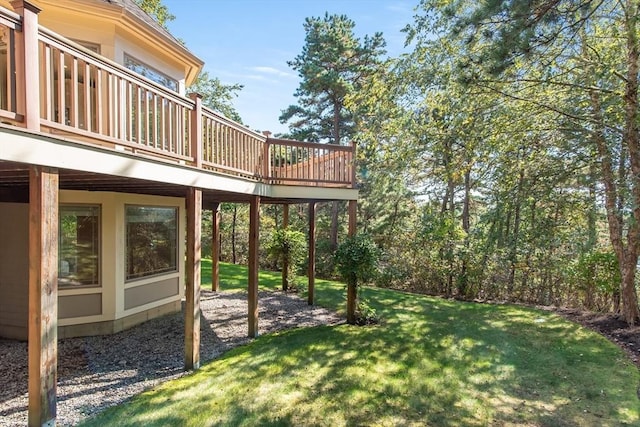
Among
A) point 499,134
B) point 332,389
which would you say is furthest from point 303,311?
point 499,134

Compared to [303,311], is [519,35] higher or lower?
higher

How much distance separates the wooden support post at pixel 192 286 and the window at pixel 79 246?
254 centimetres

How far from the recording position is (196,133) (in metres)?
5.25

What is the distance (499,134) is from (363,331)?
16.4ft

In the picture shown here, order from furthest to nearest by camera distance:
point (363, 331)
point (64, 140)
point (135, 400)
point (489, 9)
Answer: point (363, 331) < point (489, 9) < point (135, 400) < point (64, 140)

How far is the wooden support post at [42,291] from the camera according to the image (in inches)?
123

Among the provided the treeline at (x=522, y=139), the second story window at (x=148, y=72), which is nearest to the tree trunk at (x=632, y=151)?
the treeline at (x=522, y=139)

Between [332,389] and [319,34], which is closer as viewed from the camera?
[332,389]

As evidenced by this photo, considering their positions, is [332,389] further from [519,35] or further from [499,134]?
[499,134]

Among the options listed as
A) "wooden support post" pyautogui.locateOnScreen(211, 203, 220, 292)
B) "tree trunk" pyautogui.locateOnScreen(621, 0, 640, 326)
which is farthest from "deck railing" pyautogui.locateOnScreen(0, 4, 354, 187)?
"tree trunk" pyautogui.locateOnScreen(621, 0, 640, 326)

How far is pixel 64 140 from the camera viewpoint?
3.24 meters

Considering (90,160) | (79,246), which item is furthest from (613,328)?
(79,246)

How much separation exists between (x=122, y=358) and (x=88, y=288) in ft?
5.39

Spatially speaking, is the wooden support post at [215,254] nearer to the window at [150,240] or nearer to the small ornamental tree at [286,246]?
the small ornamental tree at [286,246]
